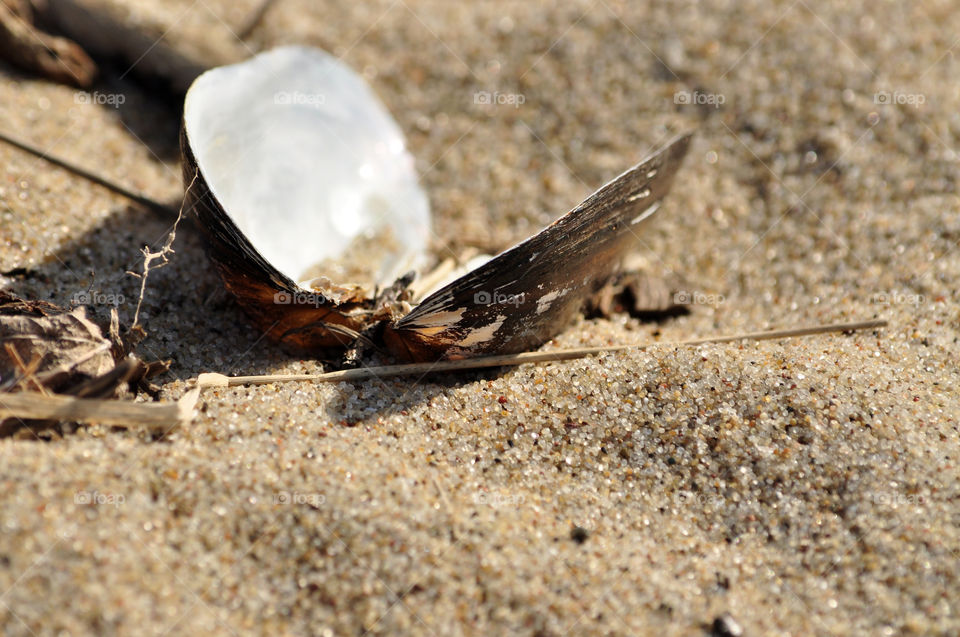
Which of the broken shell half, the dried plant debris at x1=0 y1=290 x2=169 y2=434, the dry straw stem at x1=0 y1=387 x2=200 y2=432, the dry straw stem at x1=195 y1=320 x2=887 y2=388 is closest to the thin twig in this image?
the broken shell half

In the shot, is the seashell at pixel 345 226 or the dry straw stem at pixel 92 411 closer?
the dry straw stem at pixel 92 411

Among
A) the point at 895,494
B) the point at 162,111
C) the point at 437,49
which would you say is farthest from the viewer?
the point at 437,49

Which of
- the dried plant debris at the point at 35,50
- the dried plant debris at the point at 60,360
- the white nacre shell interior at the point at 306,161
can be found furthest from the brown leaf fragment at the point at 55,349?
the dried plant debris at the point at 35,50

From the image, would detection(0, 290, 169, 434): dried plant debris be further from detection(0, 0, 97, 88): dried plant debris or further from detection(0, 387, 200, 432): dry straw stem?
detection(0, 0, 97, 88): dried plant debris

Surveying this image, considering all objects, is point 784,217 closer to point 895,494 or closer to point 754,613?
point 895,494

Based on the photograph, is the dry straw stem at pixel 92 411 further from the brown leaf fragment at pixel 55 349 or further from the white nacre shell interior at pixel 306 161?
the white nacre shell interior at pixel 306 161

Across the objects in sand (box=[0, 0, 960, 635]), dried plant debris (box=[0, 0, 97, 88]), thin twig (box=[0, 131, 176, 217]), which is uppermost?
dried plant debris (box=[0, 0, 97, 88])

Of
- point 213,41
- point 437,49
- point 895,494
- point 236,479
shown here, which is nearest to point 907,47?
point 437,49
